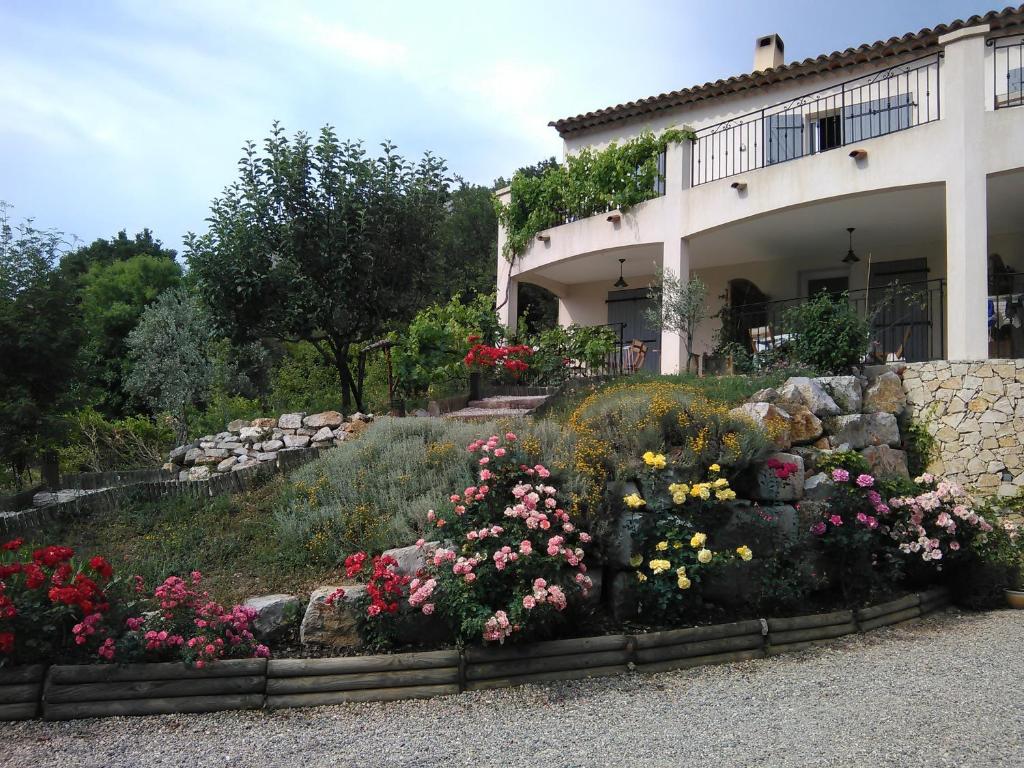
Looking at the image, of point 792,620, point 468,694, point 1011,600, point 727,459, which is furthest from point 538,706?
point 1011,600

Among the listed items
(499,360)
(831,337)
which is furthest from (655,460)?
(499,360)

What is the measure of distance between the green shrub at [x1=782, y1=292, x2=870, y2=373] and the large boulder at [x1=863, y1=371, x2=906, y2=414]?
40 centimetres

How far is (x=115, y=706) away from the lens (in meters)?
3.95

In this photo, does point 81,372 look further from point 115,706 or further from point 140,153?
point 115,706

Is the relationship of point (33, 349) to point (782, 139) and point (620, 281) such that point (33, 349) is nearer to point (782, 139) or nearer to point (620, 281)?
point (620, 281)

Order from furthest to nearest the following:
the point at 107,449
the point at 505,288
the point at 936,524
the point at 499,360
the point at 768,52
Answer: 1. the point at 768,52
2. the point at 505,288
3. the point at 499,360
4. the point at 107,449
5. the point at 936,524

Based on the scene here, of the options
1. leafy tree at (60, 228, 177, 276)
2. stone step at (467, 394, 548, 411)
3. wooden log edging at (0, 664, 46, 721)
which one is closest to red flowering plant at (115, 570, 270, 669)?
wooden log edging at (0, 664, 46, 721)

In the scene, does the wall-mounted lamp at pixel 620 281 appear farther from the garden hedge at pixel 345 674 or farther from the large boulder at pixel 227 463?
the garden hedge at pixel 345 674

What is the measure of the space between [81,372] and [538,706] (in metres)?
7.24

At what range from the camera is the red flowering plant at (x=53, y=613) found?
3965 mm

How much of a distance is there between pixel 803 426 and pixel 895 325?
4.06m

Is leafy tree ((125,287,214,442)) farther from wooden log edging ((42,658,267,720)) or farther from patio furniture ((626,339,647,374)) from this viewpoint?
wooden log edging ((42,658,267,720))

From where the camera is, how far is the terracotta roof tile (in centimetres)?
1085

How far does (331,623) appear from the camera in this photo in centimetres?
457
